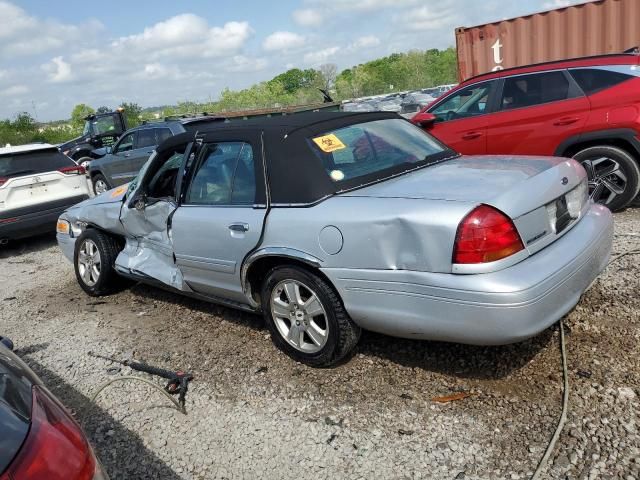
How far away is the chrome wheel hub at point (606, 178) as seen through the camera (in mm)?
5938

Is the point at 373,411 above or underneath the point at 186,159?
underneath

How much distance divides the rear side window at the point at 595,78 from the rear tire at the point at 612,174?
0.64 metres

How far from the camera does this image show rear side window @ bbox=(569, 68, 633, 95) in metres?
5.84

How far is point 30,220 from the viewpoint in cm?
771

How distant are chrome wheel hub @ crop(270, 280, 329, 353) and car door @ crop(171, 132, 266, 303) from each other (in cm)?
34

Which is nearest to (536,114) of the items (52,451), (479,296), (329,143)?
(329,143)

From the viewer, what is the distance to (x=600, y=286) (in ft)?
13.7

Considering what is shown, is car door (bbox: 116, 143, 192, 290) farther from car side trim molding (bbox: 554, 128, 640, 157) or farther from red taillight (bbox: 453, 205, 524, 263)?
car side trim molding (bbox: 554, 128, 640, 157)

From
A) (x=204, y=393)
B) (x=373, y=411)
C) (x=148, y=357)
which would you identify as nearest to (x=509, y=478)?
(x=373, y=411)

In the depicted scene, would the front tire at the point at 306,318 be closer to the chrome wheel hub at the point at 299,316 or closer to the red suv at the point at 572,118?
the chrome wheel hub at the point at 299,316

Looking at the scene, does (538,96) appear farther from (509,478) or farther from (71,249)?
(71,249)

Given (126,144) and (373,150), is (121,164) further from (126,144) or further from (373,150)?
(373,150)

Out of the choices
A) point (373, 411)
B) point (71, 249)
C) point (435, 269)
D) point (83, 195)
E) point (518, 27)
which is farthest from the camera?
point (518, 27)

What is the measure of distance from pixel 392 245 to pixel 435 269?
0.87 feet
